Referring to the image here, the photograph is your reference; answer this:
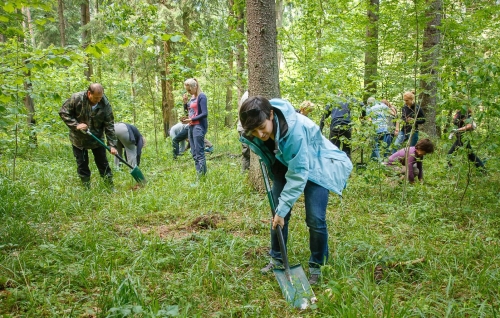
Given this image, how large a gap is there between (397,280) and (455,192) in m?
2.60

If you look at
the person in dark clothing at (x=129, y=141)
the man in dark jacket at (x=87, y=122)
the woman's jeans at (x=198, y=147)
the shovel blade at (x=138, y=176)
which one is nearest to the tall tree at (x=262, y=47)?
the woman's jeans at (x=198, y=147)

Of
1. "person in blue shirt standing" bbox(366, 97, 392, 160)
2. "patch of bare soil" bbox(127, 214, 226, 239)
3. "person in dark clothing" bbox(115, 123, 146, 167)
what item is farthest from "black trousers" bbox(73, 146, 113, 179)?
"person in blue shirt standing" bbox(366, 97, 392, 160)

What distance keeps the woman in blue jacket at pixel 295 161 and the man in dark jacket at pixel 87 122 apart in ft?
11.3

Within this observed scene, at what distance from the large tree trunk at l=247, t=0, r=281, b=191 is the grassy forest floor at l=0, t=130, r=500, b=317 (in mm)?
1489

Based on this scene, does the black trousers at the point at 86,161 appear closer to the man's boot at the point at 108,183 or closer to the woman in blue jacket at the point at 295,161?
the man's boot at the point at 108,183

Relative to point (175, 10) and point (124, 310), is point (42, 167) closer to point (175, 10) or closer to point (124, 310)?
point (124, 310)

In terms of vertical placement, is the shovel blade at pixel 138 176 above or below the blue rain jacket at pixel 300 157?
below

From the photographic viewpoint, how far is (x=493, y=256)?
3146 millimetres

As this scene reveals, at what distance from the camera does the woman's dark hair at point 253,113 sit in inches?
91.6

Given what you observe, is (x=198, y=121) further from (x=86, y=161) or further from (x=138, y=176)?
(x=86, y=161)

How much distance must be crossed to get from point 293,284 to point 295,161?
93 centimetres

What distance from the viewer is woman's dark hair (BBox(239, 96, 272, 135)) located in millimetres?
2326

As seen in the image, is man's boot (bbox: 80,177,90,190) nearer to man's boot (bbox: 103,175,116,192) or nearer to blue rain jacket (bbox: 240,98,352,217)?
man's boot (bbox: 103,175,116,192)

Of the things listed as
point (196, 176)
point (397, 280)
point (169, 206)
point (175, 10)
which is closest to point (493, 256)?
point (397, 280)
